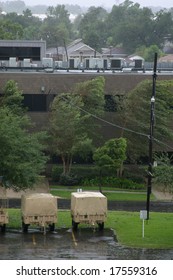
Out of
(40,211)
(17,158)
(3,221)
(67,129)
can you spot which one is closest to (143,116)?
(67,129)

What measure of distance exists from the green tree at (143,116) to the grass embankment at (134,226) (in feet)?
58.7

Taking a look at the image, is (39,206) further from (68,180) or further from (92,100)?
(92,100)

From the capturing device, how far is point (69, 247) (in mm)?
37938

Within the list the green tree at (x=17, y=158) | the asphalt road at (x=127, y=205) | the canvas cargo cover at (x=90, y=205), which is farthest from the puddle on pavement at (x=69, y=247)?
the asphalt road at (x=127, y=205)

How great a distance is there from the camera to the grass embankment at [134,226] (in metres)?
38.9

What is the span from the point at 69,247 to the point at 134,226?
5.80 m

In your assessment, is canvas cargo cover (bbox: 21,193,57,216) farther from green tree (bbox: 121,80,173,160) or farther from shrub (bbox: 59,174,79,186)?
green tree (bbox: 121,80,173,160)

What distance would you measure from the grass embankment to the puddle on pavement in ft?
2.09

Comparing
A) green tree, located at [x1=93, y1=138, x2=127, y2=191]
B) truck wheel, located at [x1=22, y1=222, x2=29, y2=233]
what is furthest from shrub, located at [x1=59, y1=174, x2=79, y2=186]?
truck wheel, located at [x1=22, y1=222, x2=29, y2=233]

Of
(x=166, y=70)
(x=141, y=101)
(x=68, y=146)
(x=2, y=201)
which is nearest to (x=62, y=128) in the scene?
(x=68, y=146)

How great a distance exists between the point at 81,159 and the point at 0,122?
2331cm

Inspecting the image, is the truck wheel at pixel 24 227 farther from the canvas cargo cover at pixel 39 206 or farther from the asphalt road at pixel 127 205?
the asphalt road at pixel 127 205

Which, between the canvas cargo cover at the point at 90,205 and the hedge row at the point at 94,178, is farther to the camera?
the hedge row at the point at 94,178

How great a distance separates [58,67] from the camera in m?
79.6
